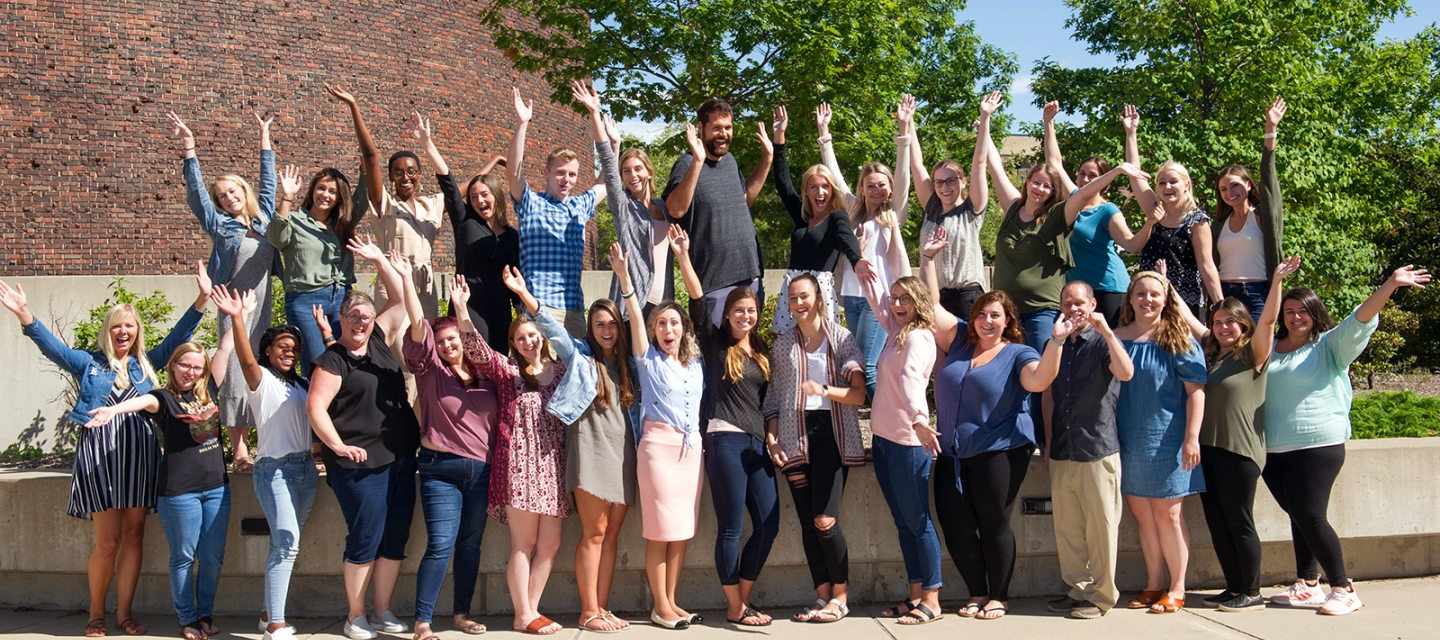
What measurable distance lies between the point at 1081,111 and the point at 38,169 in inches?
587

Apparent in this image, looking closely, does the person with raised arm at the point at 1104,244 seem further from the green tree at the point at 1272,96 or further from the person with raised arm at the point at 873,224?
the green tree at the point at 1272,96

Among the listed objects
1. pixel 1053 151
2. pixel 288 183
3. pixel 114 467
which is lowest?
pixel 114 467

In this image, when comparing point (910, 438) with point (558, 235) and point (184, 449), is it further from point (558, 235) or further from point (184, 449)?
point (184, 449)

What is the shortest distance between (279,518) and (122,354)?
139 cm

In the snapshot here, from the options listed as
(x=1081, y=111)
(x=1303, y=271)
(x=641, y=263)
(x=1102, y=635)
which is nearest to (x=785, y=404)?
(x=641, y=263)

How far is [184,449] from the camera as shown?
17.2 ft

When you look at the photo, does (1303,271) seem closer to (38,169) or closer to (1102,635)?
(1102,635)

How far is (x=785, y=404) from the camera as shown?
5.29m

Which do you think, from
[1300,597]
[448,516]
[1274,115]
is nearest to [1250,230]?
[1274,115]

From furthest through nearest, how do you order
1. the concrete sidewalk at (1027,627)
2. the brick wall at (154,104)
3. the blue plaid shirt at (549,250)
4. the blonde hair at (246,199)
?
the brick wall at (154,104) < the blonde hair at (246,199) < the blue plaid shirt at (549,250) < the concrete sidewalk at (1027,627)

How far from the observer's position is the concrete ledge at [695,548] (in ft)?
18.7

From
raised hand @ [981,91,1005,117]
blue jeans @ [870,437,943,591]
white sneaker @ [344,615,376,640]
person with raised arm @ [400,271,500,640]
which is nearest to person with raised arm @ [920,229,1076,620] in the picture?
blue jeans @ [870,437,943,591]

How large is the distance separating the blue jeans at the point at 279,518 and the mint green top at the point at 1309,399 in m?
5.28

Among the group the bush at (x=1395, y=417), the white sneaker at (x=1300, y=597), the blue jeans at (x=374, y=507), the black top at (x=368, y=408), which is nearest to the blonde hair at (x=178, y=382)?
the black top at (x=368, y=408)
